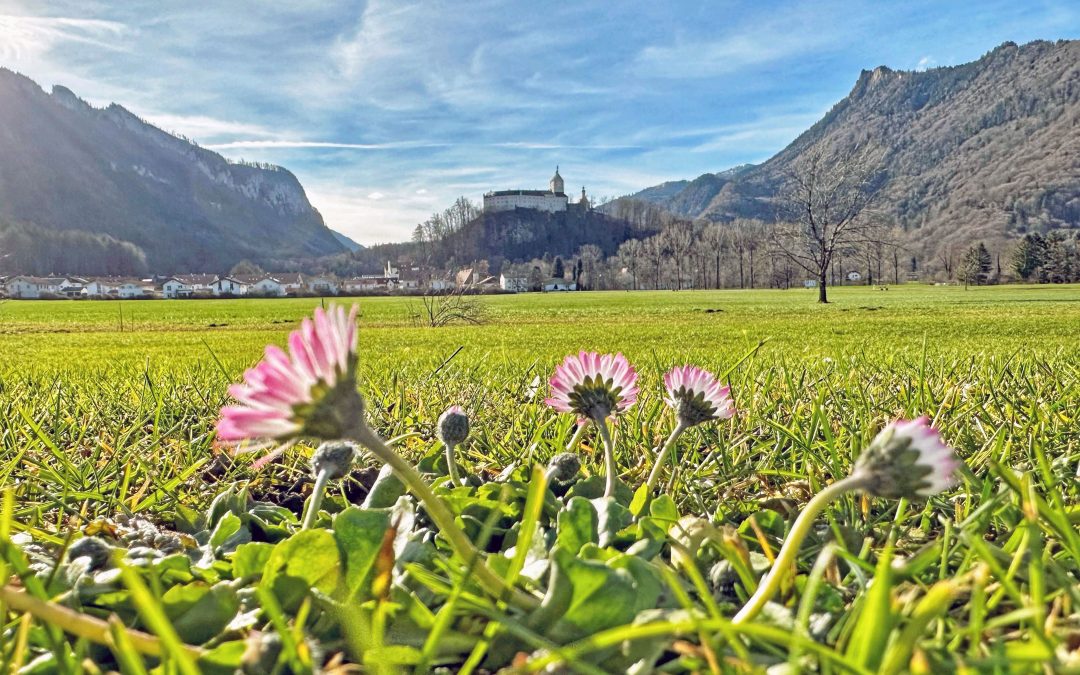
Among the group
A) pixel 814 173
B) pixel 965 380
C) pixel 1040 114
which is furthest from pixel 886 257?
pixel 1040 114

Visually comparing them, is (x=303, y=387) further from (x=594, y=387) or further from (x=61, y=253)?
(x=61, y=253)

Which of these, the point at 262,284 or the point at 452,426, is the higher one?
the point at 262,284

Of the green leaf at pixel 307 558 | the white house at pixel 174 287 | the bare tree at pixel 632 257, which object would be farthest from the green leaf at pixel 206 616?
the white house at pixel 174 287

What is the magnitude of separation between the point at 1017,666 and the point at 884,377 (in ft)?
7.27

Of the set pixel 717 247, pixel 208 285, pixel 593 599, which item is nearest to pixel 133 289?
pixel 208 285

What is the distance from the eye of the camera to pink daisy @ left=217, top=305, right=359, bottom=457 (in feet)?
2.08

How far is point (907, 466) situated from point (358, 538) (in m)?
0.60

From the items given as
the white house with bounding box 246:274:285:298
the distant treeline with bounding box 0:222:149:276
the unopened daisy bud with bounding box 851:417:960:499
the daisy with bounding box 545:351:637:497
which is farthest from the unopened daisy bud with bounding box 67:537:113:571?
the distant treeline with bounding box 0:222:149:276

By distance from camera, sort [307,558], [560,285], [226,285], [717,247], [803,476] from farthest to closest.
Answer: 1. [560,285]
2. [717,247]
3. [226,285]
4. [803,476]
5. [307,558]

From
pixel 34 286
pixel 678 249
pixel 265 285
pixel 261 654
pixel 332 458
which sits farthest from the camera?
pixel 265 285

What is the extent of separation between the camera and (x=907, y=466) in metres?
0.70

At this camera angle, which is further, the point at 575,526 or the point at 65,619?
the point at 575,526

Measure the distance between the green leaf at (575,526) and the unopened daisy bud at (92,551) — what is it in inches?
22.1

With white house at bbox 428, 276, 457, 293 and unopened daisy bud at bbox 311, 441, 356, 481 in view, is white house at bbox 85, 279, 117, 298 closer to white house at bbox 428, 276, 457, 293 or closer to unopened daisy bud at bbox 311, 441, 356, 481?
white house at bbox 428, 276, 457, 293
